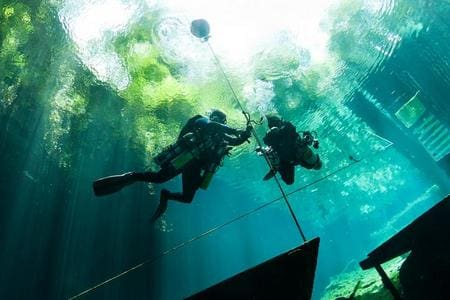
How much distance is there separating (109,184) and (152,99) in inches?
322

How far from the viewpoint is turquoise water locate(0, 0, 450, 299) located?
1119 cm

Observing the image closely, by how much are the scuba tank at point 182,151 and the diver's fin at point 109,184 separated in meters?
0.77

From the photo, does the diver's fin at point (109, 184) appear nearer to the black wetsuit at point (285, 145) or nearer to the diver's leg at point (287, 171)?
the black wetsuit at point (285, 145)

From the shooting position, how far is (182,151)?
671 centimetres

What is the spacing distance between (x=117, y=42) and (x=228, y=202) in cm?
2161

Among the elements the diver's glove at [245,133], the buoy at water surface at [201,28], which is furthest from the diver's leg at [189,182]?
the buoy at water surface at [201,28]

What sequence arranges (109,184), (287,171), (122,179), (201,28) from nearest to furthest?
(109,184) → (122,179) → (201,28) → (287,171)

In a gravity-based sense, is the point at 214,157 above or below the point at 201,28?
below

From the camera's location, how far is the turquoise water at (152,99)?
11188 millimetres

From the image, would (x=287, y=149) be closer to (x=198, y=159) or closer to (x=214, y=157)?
(x=214, y=157)

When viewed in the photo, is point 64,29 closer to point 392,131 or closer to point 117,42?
point 117,42

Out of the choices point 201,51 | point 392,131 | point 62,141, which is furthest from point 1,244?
point 392,131

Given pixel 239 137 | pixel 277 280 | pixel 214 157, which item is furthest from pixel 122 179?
pixel 277 280

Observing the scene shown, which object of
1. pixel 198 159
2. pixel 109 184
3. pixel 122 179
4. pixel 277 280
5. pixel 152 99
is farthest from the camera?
pixel 152 99
